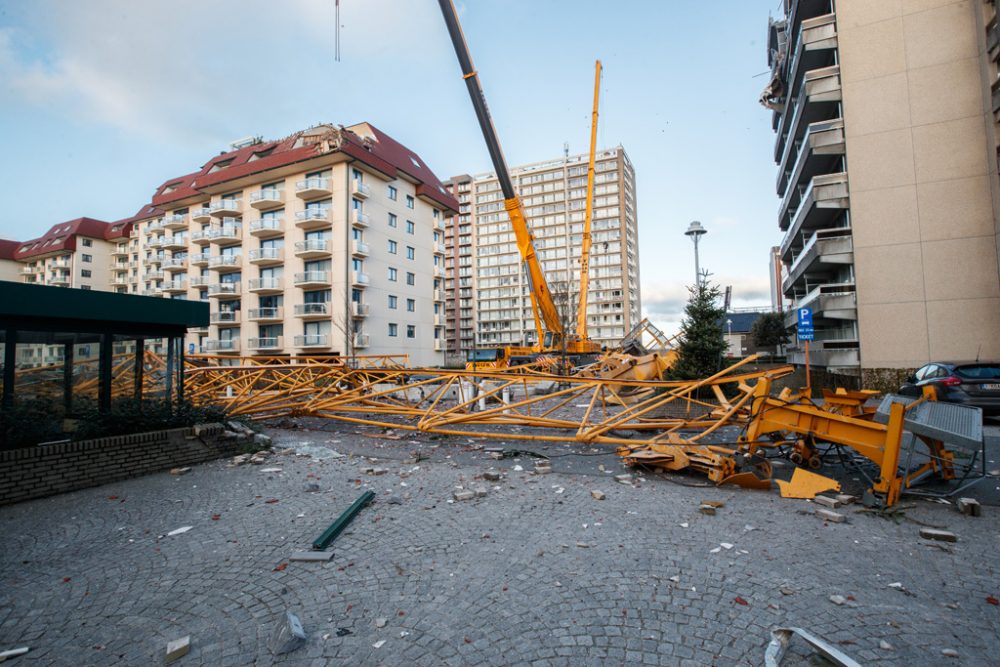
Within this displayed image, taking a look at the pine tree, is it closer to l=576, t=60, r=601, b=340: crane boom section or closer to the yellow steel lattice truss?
the yellow steel lattice truss

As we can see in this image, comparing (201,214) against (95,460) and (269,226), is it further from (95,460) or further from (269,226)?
(95,460)

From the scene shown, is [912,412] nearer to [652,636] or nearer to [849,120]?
[652,636]

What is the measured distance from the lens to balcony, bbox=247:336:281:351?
109 feet

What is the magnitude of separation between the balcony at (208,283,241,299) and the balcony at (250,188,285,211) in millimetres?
6568

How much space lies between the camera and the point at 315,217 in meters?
31.9

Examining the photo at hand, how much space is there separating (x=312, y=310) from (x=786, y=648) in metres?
33.5

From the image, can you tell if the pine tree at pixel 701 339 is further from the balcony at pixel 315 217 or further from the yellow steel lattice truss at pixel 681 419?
the balcony at pixel 315 217

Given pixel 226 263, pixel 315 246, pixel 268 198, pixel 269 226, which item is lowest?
pixel 226 263

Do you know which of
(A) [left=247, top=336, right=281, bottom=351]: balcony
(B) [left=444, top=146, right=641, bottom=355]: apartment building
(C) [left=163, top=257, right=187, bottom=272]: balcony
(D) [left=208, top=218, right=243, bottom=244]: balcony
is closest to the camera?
(A) [left=247, top=336, right=281, bottom=351]: balcony

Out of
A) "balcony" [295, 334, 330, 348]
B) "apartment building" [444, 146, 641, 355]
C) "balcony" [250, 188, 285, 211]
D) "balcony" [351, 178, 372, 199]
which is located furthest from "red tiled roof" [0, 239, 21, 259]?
"balcony" [351, 178, 372, 199]

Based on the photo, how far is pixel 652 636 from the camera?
280cm

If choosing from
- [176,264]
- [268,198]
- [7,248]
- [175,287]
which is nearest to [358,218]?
[268,198]

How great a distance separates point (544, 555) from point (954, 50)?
24887 mm

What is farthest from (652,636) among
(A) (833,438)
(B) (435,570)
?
(A) (833,438)
